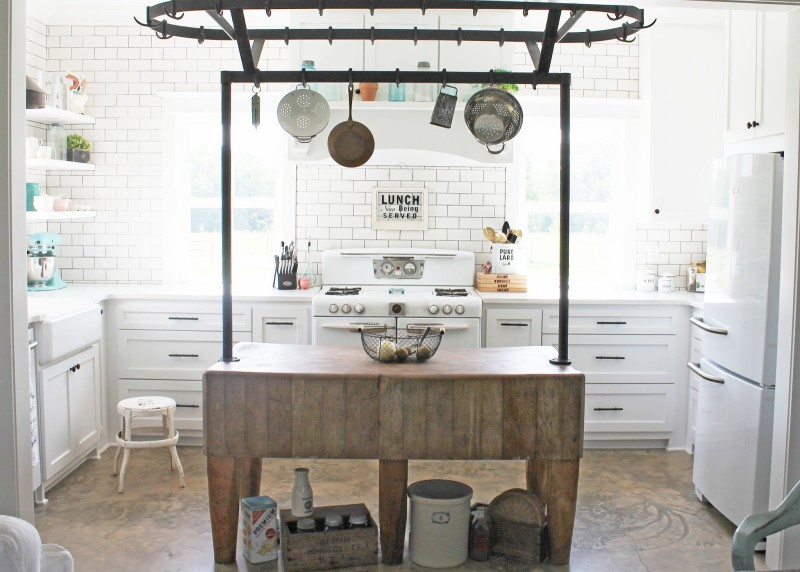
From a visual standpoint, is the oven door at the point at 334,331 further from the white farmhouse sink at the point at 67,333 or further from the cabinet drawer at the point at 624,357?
the white farmhouse sink at the point at 67,333

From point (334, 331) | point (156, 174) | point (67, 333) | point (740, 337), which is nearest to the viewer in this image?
point (740, 337)

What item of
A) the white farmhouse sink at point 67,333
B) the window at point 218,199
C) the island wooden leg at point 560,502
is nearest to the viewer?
the island wooden leg at point 560,502

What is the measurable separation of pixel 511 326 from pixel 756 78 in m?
2.08

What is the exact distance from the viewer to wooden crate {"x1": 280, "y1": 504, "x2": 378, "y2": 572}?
363 centimetres

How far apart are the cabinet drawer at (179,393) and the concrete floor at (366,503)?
0.61 feet

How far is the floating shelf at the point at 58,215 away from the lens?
5262 mm

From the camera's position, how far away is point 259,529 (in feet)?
12.1

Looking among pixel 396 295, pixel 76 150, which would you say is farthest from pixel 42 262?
pixel 396 295

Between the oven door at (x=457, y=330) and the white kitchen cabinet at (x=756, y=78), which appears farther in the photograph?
the oven door at (x=457, y=330)

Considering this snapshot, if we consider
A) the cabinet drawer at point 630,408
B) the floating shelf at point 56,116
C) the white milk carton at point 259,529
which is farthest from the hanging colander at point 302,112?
the cabinet drawer at point 630,408

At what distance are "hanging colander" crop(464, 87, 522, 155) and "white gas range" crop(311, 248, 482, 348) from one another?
4.95ft

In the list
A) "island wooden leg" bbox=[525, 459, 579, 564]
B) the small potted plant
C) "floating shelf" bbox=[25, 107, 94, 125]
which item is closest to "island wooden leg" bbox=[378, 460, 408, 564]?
"island wooden leg" bbox=[525, 459, 579, 564]

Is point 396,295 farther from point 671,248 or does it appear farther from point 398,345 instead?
point 671,248

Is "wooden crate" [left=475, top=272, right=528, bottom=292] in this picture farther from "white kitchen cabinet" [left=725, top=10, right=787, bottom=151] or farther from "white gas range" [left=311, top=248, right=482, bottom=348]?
"white kitchen cabinet" [left=725, top=10, right=787, bottom=151]
